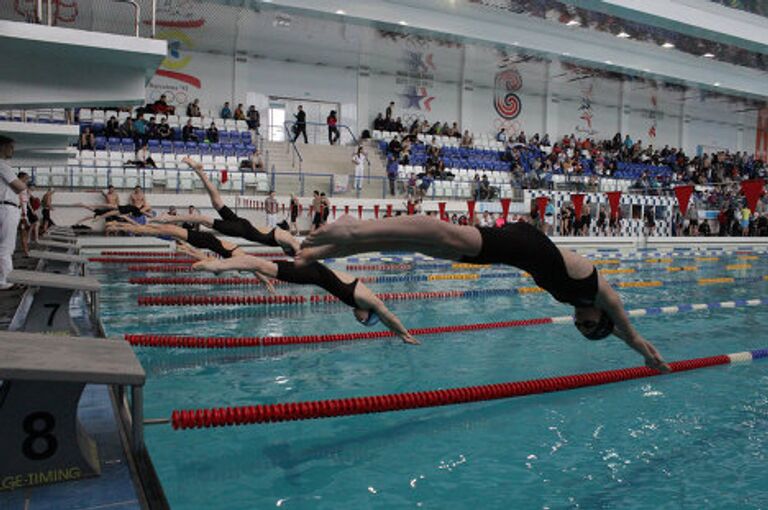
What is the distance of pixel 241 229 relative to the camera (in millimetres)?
5992

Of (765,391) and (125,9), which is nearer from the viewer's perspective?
(765,391)

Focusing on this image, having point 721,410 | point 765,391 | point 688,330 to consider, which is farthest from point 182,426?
point 688,330

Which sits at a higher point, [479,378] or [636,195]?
[636,195]

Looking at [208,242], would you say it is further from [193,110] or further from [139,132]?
[193,110]

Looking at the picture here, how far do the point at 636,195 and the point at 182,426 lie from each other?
68.9 feet

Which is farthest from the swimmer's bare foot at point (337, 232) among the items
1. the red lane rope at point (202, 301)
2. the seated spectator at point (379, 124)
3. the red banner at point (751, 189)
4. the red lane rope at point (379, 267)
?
the seated spectator at point (379, 124)

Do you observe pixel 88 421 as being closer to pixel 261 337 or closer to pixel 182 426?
pixel 182 426

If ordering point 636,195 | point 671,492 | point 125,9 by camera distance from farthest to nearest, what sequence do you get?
1. point 636,195
2. point 125,9
3. point 671,492

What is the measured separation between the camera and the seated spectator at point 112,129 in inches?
638

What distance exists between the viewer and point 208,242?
6.09 m

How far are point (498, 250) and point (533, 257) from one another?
7.0 inches

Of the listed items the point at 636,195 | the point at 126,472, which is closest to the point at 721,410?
the point at 126,472

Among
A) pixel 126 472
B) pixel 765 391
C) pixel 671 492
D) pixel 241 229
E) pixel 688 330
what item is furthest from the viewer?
pixel 688 330

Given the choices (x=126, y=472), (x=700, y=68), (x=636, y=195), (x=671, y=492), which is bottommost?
(x=671, y=492)
